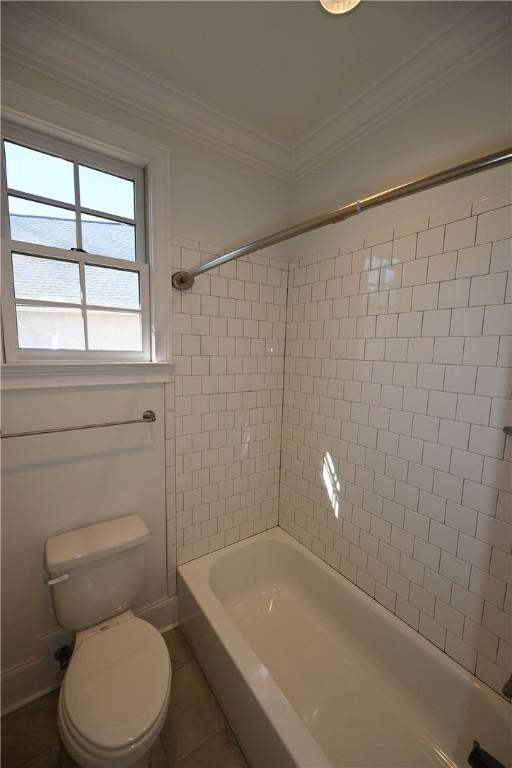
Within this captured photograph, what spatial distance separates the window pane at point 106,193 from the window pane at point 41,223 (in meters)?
0.11

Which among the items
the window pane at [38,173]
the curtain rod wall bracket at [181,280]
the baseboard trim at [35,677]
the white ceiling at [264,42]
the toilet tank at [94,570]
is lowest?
the baseboard trim at [35,677]

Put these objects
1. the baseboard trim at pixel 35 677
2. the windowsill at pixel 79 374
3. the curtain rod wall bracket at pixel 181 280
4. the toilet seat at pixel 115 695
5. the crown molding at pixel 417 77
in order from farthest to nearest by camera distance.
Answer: the curtain rod wall bracket at pixel 181 280, the baseboard trim at pixel 35 677, the windowsill at pixel 79 374, the crown molding at pixel 417 77, the toilet seat at pixel 115 695

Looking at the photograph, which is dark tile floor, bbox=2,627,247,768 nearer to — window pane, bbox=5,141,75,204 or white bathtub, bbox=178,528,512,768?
white bathtub, bbox=178,528,512,768

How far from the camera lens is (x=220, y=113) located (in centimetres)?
146

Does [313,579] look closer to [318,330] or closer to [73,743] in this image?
[73,743]

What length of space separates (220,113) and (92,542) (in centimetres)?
203

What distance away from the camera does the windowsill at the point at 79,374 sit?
117cm

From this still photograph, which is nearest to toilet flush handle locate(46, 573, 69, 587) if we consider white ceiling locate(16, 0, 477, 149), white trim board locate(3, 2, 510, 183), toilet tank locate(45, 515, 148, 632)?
toilet tank locate(45, 515, 148, 632)

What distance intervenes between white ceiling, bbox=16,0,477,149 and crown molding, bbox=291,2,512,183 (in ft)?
0.07

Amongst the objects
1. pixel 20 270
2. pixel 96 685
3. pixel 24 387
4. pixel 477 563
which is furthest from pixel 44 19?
pixel 477 563

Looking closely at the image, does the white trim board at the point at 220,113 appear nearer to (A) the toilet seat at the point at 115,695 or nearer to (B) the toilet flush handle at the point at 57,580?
(B) the toilet flush handle at the point at 57,580

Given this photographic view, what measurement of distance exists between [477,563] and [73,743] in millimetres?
1470

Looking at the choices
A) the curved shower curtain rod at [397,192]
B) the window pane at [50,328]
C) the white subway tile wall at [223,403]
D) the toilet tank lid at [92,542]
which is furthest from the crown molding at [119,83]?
the toilet tank lid at [92,542]

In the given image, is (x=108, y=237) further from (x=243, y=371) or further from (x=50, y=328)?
(x=243, y=371)
